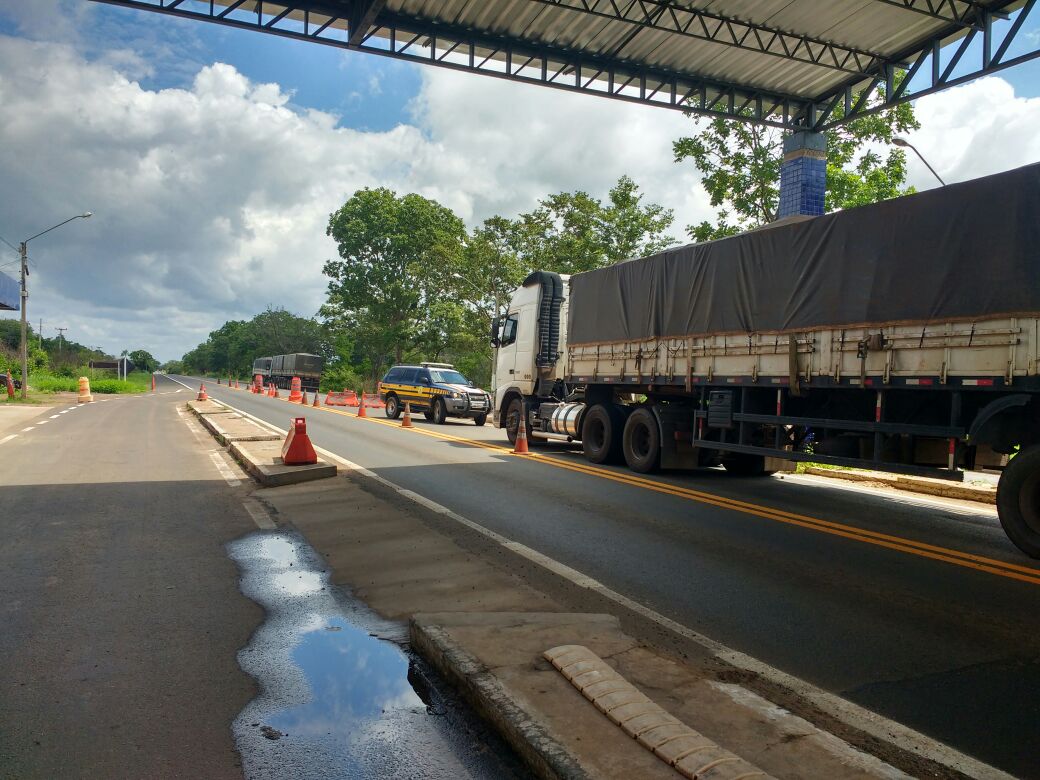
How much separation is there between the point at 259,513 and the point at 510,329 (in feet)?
31.9

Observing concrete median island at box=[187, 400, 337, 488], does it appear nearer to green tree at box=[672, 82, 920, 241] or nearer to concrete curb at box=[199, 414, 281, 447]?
concrete curb at box=[199, 414, 281, 447]

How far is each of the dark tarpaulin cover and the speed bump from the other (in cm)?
550

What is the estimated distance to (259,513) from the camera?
8.67m

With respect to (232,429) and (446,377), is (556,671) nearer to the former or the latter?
(232,429)

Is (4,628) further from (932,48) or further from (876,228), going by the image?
(932,48)

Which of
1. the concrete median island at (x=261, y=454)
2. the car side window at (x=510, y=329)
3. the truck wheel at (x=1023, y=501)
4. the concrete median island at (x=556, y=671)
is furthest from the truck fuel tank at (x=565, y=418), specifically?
the truck wheel at (x=1023, y=501)

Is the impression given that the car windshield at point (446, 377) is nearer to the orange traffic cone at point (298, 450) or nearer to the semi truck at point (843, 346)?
the semi truck at point (843, 346)

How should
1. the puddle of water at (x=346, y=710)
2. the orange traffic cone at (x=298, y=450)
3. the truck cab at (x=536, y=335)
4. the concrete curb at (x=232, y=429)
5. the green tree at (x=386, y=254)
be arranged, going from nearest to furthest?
the puddle of water at (x=346, y=710) < the orange traffic cone at (x=298, y=450) < the concrete curb at (x=232, y=429) < the truck cab at (x=536, y=335) < the green tree at (x=386, y=254)

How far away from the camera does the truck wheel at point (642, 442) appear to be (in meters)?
12.5

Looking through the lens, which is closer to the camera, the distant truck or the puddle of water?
the puddle of water

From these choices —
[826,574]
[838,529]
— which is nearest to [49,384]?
[838,529]

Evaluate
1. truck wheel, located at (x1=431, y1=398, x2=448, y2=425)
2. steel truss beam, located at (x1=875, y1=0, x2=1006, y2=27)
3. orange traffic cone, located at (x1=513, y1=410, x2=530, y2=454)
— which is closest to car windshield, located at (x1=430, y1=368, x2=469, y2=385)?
truck wheel, located at (x1=431, y1=398, x2=448, y2=425)

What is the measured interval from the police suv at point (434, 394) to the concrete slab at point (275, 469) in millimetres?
11721

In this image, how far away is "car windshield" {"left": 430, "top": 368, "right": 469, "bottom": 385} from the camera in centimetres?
2595
